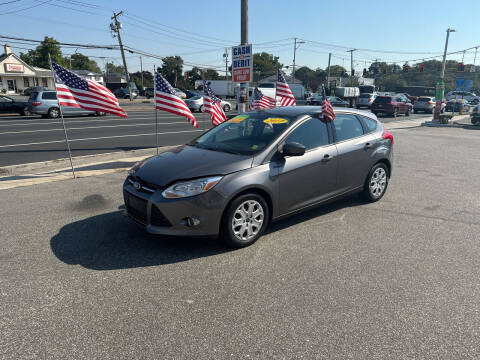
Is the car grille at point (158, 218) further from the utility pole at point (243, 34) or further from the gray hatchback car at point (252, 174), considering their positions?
the utility pole at point (243, 34)

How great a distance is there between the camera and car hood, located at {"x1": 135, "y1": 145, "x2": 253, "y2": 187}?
13.0ft

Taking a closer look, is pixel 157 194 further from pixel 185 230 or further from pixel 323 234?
pixel 323 234

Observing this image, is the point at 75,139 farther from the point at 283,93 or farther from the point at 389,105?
the point at 389,105

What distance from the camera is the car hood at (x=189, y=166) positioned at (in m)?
3.96

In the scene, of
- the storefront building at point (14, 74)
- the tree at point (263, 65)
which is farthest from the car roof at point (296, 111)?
the tree at point (263, 65)

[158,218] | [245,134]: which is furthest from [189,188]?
[245,134]

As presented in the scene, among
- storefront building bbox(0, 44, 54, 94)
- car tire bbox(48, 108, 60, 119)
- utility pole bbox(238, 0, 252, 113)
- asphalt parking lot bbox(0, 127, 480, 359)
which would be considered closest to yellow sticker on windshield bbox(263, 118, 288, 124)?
asphalt parking lot bbox(0, 127, 480, 359)

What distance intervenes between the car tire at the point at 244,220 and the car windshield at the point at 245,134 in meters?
0.63

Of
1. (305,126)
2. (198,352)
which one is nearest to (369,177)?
(305,126)

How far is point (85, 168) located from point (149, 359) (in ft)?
22.0

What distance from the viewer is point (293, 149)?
4.32 metres

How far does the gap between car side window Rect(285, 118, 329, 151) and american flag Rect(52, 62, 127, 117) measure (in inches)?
152

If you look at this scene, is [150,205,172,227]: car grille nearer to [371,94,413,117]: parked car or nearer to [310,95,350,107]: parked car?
[310,95,350,107]: parked car

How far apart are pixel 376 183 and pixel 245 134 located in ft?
8.03
